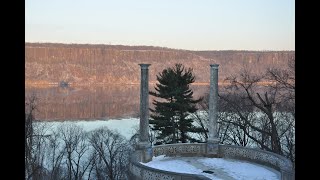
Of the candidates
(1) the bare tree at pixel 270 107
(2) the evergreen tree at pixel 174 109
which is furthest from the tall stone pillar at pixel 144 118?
(2) the evergreen tree at pixel 174 109

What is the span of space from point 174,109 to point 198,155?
30.7 ft

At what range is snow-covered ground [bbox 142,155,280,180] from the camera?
1389 cm

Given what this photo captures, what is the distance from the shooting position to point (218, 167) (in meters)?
15.3

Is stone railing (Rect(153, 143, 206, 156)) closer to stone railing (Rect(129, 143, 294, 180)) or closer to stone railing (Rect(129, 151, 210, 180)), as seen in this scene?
stone railing (Rect(129, 143, 294, 180))

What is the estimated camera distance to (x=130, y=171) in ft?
45.4

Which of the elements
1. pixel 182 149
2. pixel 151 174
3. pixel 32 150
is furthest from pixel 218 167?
pixel 32 150

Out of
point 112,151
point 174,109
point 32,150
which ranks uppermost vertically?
point 174,109

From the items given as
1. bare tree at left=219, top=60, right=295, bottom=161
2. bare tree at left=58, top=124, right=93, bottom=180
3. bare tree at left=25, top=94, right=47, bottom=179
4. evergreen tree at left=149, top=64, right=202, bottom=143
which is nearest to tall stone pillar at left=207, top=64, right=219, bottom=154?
bare tree at left=219, top=60, right=295, bottom=161

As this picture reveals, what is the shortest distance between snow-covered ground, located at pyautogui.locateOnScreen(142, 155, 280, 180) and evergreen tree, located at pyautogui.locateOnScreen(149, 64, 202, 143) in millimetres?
9322

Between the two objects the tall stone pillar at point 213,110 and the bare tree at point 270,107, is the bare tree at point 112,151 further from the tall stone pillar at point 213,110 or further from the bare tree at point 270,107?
the tall stone pillar at point 213,110

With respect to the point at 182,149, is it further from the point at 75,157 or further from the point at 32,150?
the point at 75,157
